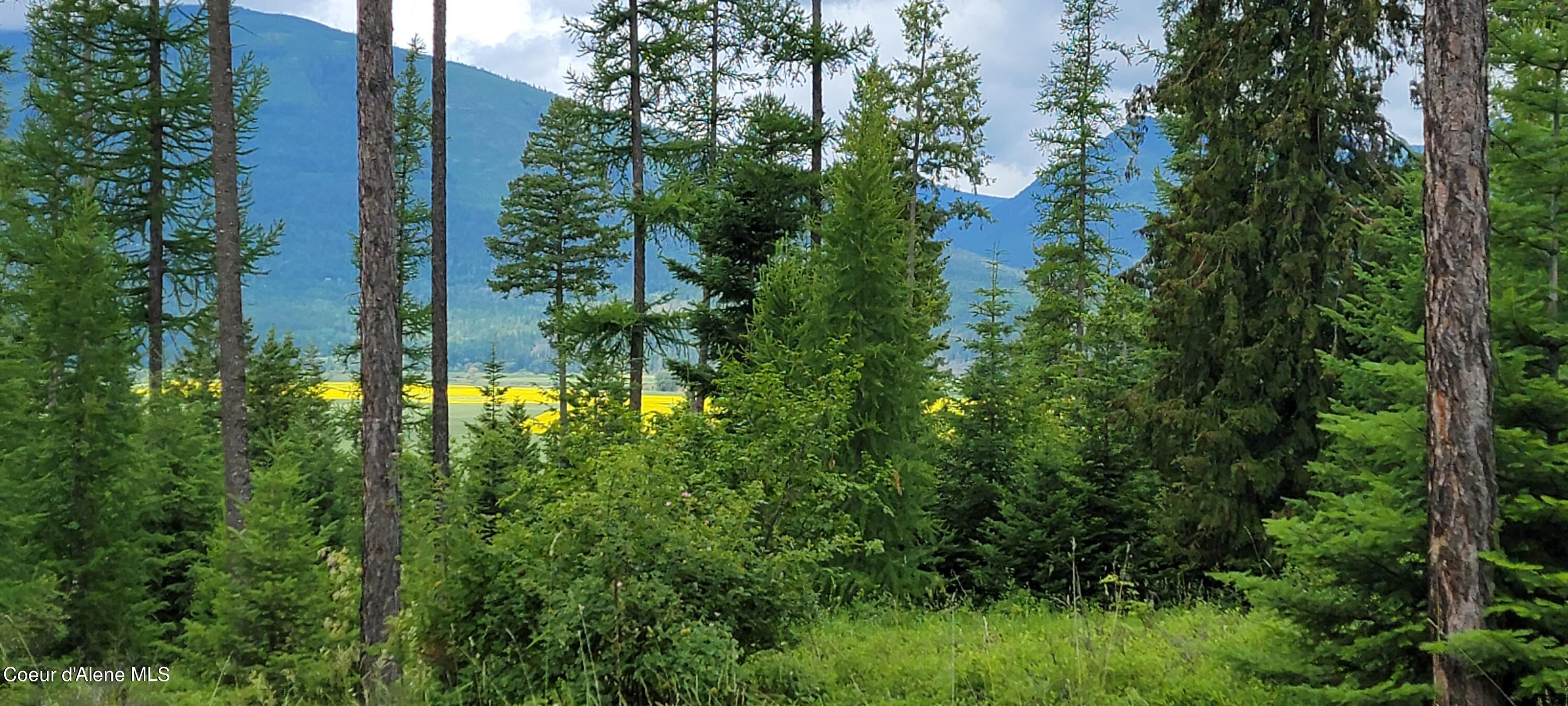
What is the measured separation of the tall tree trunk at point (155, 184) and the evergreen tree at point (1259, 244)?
1816 cm

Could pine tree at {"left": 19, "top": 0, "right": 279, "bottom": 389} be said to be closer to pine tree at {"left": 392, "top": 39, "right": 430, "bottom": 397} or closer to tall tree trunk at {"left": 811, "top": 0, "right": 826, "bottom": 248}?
pine tree at {"left": 392, "top": 39, "right": 430, "bottom": 397}

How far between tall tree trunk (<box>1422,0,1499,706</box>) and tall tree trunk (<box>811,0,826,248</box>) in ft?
37.2

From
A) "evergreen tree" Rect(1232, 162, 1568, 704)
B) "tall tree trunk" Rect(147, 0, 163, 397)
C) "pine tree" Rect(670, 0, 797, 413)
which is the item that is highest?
"pine tree" Rect(670, 0, 797, 413)

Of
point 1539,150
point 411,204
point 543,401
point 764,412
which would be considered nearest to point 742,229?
point 764,412

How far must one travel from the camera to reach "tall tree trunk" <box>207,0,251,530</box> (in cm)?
1269

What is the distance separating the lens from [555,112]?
106ft

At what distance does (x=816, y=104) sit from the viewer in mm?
17750

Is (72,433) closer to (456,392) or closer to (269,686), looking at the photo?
(269,686)

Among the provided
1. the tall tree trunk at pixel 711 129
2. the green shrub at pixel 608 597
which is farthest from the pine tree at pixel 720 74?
the green shrub at pixel 608 597

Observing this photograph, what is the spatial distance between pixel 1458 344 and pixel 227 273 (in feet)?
47.7

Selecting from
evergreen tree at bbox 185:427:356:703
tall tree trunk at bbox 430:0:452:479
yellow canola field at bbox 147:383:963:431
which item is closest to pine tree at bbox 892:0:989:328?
yellow canola field at bbox 147:383:963:431

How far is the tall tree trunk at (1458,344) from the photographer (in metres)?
4.94

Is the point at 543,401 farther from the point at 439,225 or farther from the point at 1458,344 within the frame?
the point at 1458,344

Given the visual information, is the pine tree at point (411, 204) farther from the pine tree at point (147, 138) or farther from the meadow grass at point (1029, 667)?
the meadow grass at point (1029, 667)
